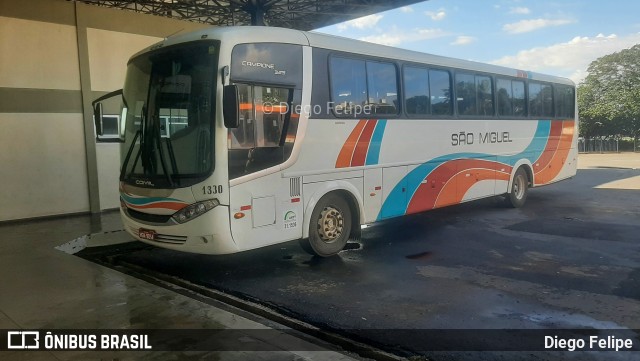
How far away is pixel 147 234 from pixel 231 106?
2258 mm

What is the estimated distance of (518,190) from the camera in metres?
12.0

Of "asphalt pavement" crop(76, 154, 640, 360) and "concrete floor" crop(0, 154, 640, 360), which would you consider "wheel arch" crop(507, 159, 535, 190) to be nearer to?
"asphalt pavement" crop(76, 154, 640, 360)

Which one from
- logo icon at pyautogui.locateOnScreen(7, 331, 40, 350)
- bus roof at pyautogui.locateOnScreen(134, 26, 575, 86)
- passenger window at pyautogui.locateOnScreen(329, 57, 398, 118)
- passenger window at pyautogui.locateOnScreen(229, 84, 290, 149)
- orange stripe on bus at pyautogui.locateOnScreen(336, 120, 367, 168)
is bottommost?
logo icon at pyautogui.locateOnScreen(7, 331, 40, 350)

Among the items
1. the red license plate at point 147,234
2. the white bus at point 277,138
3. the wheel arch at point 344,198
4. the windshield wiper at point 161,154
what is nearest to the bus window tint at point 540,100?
the white bus at point 277,138

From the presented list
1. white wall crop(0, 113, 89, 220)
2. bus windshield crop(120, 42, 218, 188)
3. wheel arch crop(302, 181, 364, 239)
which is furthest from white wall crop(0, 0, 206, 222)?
wheel arch crop(302, 181, 364, 239)

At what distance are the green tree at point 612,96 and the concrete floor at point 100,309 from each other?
39297mm

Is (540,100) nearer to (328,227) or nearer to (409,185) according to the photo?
(409,185)

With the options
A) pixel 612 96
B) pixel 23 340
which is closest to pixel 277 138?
pixel 23 340

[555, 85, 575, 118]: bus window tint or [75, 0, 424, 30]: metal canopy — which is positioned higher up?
[75, 0, 424, 30]: metal canopy

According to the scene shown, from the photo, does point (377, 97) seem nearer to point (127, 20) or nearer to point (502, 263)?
point (502, 263)

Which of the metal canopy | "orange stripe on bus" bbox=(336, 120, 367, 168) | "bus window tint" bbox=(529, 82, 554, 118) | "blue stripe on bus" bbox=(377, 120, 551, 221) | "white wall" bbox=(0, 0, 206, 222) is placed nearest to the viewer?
"orange stripe on bus" bbox=(336, 120, 367, 168)

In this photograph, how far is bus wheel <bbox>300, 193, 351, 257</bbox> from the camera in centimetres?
705

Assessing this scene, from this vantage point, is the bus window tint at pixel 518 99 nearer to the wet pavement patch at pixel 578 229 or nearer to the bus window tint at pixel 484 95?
the bus window tint at pixel 484 95

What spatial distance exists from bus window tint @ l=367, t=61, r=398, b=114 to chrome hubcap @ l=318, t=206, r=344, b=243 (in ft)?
6.08
